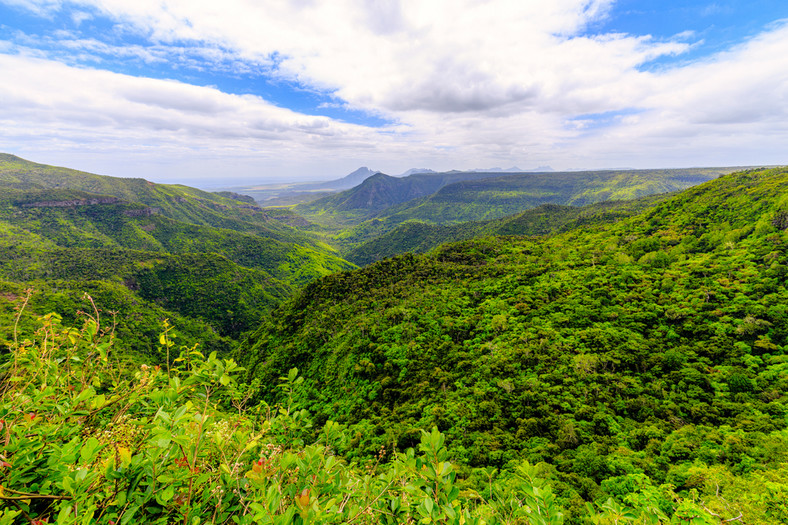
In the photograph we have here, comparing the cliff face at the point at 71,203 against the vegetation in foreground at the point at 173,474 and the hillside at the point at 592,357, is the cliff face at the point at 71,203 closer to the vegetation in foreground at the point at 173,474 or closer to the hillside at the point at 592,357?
the hillside at the point at 592,357

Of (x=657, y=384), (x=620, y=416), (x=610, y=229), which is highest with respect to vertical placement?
(x=610, y=229)

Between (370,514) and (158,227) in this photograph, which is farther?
(158,227)

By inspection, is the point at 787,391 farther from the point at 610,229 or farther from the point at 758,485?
the point at 610,229

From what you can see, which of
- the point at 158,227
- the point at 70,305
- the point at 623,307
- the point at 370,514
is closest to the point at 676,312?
the point at 623,307

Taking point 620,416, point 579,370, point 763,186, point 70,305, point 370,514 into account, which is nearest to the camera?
point 370,514

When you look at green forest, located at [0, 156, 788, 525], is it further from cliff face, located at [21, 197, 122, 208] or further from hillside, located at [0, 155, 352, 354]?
cliff face, located at [21, 197, 122, 208]

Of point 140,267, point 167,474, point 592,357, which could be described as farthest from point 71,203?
point 592,357

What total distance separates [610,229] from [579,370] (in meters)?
61.2

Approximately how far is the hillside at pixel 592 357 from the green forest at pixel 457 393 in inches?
8.3

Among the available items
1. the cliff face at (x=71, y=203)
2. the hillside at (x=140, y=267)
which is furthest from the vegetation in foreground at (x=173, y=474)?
the cliff face at (x=71, y=203)

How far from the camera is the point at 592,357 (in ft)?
96.6

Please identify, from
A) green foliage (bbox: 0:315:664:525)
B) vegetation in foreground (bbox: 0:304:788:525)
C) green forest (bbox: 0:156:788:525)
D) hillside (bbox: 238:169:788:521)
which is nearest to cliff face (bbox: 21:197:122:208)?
green forest (bbox: 0:156:788:525)

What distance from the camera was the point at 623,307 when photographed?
121ft

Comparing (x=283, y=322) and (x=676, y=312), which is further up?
(x=676, y=312)
